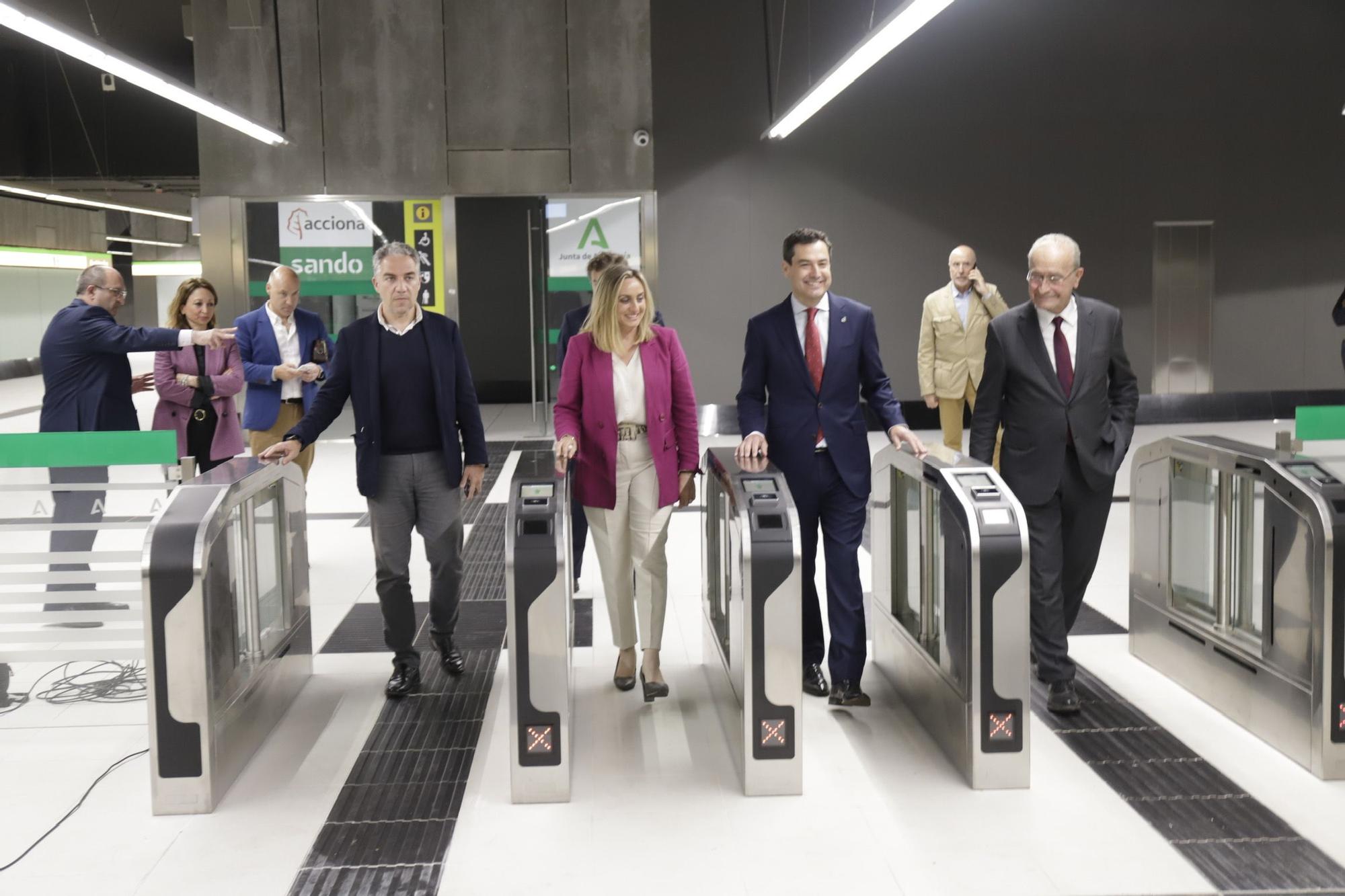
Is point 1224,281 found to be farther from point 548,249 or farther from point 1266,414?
point 548,249

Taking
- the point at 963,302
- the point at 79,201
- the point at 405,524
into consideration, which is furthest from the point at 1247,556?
the point at 79,201

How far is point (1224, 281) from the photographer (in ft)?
36.9

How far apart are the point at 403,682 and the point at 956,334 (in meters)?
4.26

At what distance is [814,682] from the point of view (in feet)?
13.0

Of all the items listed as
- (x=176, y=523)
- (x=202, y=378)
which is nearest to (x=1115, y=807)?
(x=176, y=523)

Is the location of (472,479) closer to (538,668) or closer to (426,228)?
(538,668)

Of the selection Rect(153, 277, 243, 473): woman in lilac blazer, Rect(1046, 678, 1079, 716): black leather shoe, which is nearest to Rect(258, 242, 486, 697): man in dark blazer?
Rect(153, 277, 243, 473): woman in lilac blazer

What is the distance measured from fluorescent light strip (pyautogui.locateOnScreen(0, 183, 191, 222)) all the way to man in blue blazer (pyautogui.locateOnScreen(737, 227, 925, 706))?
26.7 ft

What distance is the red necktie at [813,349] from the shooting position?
3.78 meters

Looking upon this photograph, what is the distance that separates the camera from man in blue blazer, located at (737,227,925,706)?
3736 mm

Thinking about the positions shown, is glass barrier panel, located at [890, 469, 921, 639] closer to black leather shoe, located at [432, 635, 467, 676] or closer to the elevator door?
black leather shoe, located at [432, 635, 467, 676]

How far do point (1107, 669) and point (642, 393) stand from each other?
6.64 feet

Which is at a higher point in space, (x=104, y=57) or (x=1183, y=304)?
(x=104, y=57)

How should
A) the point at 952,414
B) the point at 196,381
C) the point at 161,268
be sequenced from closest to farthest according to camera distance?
the point at 196,381
the point at 952,414
the point at 161,268
